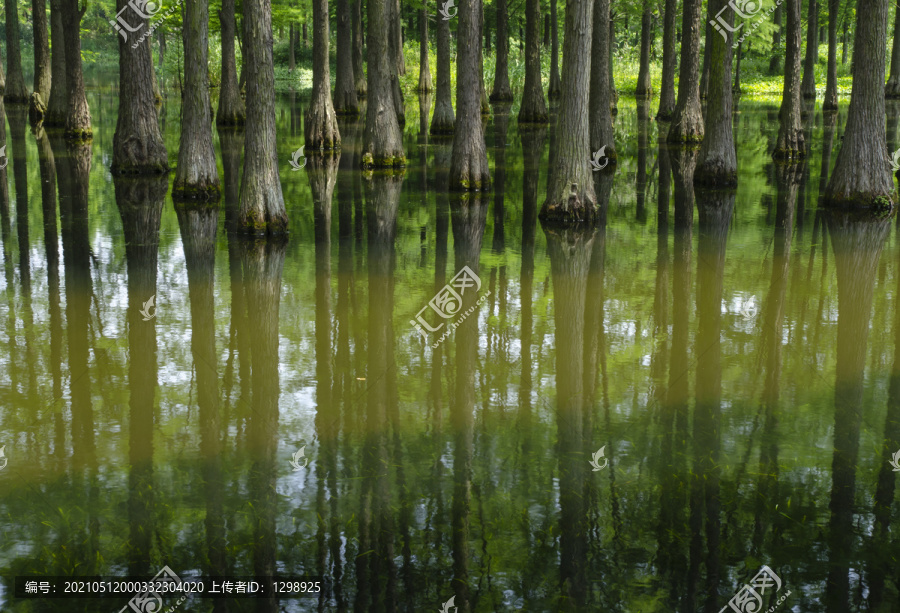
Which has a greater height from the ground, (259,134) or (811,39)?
(811,39)

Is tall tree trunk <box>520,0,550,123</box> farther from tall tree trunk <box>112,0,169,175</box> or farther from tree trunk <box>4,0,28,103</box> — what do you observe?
tree trunk <box>4,0,28,103</box>

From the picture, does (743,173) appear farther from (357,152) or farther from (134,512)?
(134,512)

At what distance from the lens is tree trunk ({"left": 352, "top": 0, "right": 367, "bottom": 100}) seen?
34.6 m

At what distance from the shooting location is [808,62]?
33.3 m

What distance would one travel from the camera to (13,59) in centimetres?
3172

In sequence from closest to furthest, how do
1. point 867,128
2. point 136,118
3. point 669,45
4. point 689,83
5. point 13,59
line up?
point 867,128 → point 136,118 → point 689,83 → point 669,45 → point 13,59

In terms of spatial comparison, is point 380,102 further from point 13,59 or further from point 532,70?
point 13,59

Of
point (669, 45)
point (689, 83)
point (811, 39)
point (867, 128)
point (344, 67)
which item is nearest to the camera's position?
point (867, 128)

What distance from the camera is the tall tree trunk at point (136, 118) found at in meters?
18.0

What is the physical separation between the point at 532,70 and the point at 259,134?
Result: 1898cm

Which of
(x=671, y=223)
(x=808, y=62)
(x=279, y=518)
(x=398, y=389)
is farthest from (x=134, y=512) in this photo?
(x=808, y=62)

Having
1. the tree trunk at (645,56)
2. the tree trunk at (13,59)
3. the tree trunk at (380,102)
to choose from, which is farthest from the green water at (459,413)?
the tree trunk at (645,56)

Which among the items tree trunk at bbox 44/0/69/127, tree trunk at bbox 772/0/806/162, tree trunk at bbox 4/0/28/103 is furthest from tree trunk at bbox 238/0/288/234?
tree trunk at bbox 4/0/28/103

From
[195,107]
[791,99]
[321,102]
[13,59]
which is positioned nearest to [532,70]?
[321,102]
